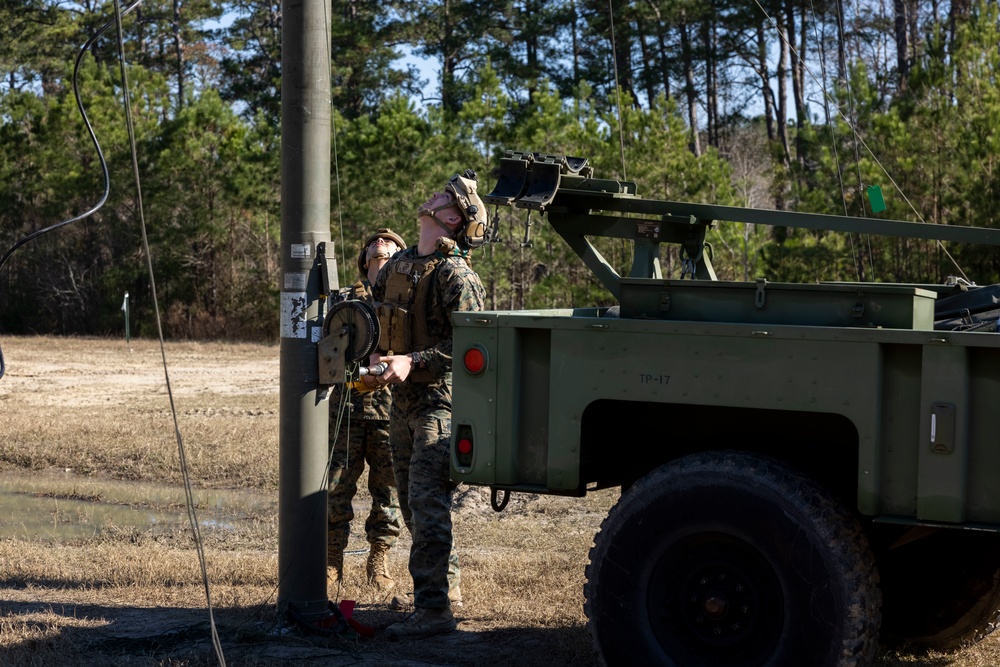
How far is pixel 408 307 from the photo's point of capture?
5672 mm

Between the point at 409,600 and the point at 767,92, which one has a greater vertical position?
the point at 767,92

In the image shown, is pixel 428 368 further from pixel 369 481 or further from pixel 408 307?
pixel 369 481

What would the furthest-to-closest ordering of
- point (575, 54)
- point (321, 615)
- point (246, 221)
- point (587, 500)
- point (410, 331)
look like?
point (575, 54), point (246, 221), point (587, 500), point (410, 331), point (321, 615)

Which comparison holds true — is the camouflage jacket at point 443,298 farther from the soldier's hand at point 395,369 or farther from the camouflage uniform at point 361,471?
the camouflage uniform at point 361,471

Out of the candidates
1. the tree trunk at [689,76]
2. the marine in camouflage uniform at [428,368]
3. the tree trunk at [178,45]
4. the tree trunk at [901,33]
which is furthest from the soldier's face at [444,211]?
the tree trunk at [178,45]

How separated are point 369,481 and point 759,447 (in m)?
2.73

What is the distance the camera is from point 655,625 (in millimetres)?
4203

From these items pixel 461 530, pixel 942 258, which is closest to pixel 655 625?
pixel 461 530

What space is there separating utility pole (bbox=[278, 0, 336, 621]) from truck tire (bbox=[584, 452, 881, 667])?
148 cm

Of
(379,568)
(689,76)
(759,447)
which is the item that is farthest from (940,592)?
(689,76)

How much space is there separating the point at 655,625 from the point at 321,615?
173 cm

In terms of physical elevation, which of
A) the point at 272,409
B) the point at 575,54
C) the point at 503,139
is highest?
the point at 575,54

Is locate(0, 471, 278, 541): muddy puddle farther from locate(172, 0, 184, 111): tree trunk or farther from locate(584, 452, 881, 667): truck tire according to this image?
locate(172, 0, 184, 111): tree trunk

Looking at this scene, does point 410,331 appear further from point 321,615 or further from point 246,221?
point 246,221
